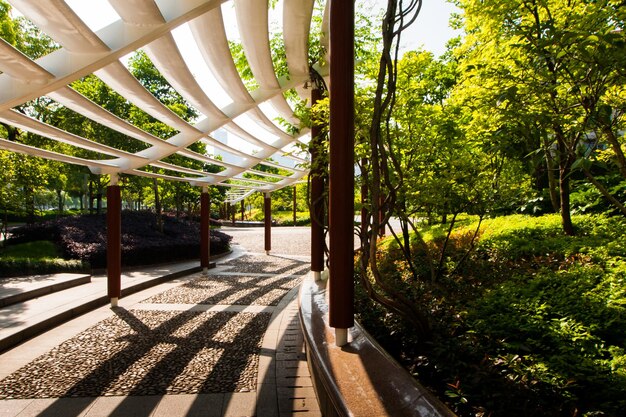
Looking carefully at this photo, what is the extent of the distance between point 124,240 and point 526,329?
13.9 metres

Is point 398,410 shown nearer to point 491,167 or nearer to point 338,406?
point 338,406

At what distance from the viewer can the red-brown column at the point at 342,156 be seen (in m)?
3.40

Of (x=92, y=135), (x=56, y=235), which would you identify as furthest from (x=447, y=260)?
(x=92, y=135)

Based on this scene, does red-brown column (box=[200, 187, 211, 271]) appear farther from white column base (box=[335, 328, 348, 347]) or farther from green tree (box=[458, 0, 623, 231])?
white column base (box=[335, 328, 348, 347])

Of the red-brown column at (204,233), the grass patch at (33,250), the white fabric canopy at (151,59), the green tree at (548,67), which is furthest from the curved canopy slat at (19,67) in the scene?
the grass patch at (33,250)

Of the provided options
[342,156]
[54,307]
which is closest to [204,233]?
[54,307]

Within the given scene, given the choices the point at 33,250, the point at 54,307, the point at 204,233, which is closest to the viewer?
the point at 54,307

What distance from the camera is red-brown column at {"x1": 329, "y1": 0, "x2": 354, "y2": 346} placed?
3.40 m

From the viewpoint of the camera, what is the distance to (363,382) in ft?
A: 9.62

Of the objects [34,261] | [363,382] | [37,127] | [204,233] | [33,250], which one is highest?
[37,127]

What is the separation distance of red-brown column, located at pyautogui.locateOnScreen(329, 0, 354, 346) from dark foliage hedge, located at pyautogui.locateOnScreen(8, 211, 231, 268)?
11197mm

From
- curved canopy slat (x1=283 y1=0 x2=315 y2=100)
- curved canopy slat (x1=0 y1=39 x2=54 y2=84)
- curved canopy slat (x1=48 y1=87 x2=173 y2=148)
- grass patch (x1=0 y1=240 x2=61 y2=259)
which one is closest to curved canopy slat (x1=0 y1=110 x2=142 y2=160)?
curved canopy slat (x1=48 y1=87 x2=173 y2=148)

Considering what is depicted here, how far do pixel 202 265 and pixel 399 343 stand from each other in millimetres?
10591

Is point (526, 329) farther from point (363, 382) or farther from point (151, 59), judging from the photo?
point (151, 59)
